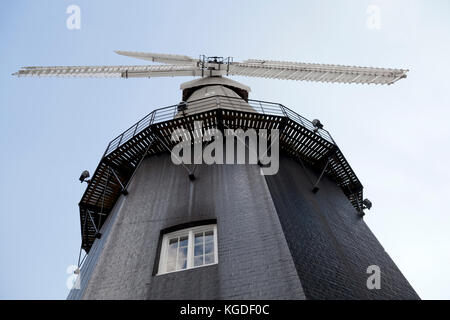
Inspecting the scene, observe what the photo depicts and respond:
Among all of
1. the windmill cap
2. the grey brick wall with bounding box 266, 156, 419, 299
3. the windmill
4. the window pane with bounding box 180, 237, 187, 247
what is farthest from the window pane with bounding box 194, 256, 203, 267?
the windmill cap

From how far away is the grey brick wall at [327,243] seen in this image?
28.7 ft

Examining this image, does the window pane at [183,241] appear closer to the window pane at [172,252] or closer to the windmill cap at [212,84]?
the window pane at [172,252]

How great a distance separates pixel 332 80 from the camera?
70.2 feet

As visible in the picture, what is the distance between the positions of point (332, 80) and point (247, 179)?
1274cm

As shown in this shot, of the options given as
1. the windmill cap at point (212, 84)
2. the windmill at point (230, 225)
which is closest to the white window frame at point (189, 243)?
the windmill at point (230, 225)

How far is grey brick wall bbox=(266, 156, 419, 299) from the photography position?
8.76 metres

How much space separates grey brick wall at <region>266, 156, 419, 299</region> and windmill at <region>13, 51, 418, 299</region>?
1.7 inches

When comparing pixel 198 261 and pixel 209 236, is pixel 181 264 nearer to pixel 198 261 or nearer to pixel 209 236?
pixel 198 261

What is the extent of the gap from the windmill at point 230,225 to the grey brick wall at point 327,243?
0.04 meters

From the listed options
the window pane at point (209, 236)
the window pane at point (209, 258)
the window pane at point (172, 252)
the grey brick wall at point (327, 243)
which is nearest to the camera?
the grey brick wall at point (327, 243)

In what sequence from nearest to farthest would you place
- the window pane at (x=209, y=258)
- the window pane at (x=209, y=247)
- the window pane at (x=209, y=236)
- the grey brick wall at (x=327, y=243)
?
1. the grey brick wall at (x=327, y=243)
2. the window pane at (x=209, y=258)
3. the window pane at (x=209, y=247)
4. the window pane at (x=209, y=236)

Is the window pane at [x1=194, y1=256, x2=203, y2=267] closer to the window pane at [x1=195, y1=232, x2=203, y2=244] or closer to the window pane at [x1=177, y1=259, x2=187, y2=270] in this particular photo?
the window pane at [x1=177, y1=259, x2=187, y2=270]
